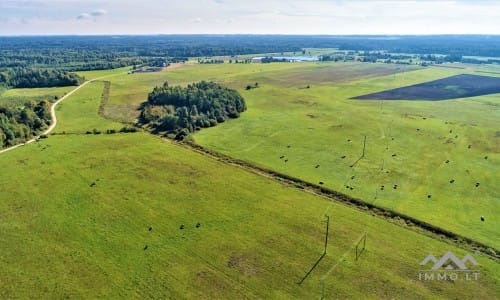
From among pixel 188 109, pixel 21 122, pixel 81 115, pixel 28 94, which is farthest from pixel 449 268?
pixel 28 94

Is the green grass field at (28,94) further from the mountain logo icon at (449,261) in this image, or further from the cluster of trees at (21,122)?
the mountain logo icon at (449,261)

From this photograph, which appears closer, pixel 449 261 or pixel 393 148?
pixel 449 261

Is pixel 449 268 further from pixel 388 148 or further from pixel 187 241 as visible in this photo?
pixel 388 148

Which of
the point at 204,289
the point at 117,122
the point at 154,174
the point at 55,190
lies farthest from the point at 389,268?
the point at 117,122

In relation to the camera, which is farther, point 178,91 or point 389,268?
point 178,91

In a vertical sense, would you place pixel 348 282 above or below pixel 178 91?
below

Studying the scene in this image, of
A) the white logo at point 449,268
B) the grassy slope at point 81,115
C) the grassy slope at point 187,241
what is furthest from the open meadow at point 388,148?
the grassy slope at point 187,241

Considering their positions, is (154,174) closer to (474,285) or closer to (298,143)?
(298,143)
